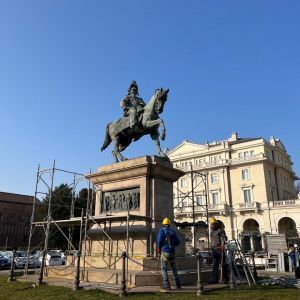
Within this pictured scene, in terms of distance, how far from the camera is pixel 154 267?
10.4 meters

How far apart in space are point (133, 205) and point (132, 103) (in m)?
4.58

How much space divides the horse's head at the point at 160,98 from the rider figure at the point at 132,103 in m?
0.93

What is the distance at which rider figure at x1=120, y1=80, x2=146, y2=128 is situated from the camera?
1435 cm

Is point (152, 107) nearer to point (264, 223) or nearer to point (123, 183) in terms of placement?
point (123, 183)

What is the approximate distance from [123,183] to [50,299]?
5849 mm

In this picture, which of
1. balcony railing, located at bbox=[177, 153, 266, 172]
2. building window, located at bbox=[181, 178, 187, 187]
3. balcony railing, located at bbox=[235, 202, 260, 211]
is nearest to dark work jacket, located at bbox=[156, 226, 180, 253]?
balcony railing, located at bbox=[235, 202, 260, 211]

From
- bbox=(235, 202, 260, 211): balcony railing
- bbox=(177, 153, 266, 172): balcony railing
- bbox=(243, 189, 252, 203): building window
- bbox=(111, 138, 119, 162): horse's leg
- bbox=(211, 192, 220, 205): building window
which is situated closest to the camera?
bbox=(111, 138, 119, 162): horse's leg

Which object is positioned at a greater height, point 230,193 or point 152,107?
point 230,193

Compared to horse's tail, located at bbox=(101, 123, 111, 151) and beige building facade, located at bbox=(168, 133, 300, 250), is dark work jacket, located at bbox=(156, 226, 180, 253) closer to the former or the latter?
horse's tail, located at bbox=(101, 123, 111, 151)

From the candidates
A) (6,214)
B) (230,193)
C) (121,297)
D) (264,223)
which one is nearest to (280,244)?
(121,297)

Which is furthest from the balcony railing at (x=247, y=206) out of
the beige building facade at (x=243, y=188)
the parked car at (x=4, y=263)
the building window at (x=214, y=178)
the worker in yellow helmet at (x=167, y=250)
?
the worker in yellow helmet at (x=167, y=250)

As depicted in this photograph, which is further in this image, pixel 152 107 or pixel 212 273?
pixel 152 107

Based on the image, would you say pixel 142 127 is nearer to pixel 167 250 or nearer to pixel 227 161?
pixel 167 250

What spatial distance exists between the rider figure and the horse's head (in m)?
0.93
